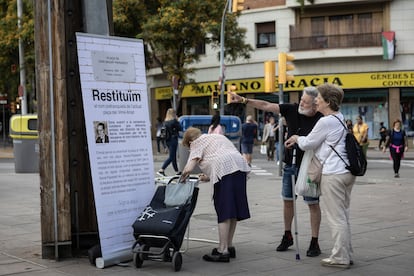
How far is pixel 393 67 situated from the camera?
114 feet

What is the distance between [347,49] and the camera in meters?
35.0

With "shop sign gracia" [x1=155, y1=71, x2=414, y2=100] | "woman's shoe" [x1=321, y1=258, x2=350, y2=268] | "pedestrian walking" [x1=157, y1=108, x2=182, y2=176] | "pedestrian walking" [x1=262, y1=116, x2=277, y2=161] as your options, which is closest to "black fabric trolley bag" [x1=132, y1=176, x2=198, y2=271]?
"woman's shoe" [x1=321, y1=258, x2=350, y2=268]

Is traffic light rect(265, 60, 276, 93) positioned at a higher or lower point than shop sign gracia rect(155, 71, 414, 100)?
lower

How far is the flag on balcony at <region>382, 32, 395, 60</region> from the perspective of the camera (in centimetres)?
3409

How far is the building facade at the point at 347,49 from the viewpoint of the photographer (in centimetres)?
3469

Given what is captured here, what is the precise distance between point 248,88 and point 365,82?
7.16m

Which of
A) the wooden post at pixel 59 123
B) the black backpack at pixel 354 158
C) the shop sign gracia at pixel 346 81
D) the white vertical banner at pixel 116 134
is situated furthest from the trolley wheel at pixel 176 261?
the shop sign gracia at pixel 346 81

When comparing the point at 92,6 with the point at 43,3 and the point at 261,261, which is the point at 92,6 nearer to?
the point at 43,3

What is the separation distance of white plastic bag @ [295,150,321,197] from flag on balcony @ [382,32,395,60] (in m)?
29.1

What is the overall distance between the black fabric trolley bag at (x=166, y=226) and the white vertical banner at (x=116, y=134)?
1.00 feet

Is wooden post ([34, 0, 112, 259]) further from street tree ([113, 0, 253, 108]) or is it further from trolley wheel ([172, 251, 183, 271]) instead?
street tree ([113, 0, 253, 108])

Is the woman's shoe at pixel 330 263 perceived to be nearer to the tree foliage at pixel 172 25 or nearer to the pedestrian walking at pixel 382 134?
the tree foliage at pixel 172 25

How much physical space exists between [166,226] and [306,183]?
164cm

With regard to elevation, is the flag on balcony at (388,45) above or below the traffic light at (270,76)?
above
